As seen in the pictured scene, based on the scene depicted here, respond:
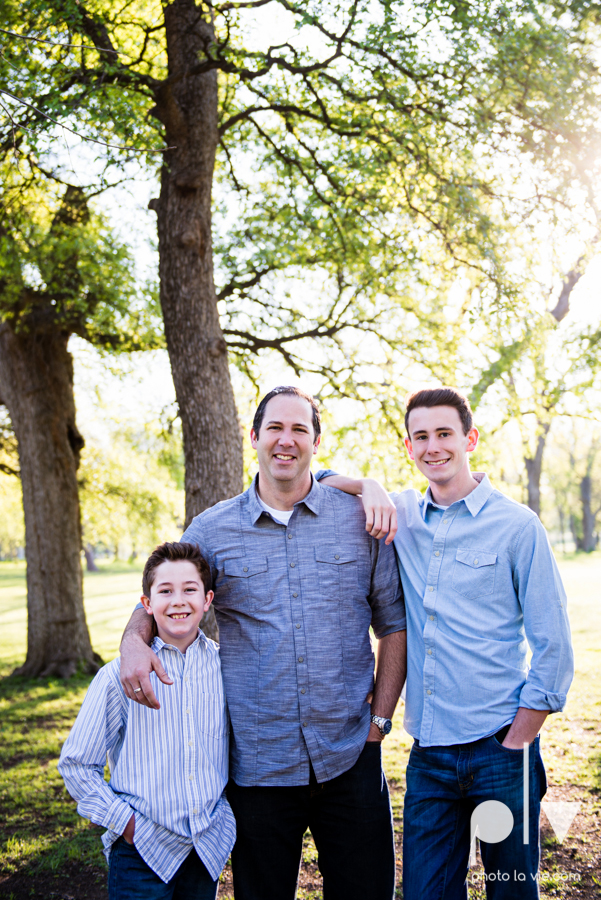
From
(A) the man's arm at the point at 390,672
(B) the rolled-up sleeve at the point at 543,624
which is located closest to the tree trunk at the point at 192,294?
(A) the man's arm at the point at 390,672

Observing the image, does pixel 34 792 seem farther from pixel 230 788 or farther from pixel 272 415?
pixel 272 415

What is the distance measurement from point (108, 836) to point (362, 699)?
1070 mm

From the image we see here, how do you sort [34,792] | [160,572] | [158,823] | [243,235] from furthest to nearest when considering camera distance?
[243,235] → [34,792] → [160,572] → [158,823]

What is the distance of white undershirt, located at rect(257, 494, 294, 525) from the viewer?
117 inches

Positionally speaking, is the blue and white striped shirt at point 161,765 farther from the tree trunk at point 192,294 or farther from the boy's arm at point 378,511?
the tree trunk at point 192,294

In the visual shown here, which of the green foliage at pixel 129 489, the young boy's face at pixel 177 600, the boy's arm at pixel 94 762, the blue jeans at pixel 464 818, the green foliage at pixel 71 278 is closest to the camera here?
the boy's arm at pixel 94 762

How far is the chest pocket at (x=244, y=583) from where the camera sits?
2.87 meters

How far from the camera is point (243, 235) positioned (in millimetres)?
10000

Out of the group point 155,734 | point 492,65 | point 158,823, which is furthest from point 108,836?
point 492,65

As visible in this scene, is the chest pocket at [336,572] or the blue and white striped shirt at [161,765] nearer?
the blue and white striped shirt at [161,765]

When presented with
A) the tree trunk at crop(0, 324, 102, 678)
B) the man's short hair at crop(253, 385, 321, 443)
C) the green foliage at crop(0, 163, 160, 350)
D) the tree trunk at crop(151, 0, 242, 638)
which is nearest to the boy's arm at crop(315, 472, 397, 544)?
the man's short hair at crop(253, 385, 321, 443)

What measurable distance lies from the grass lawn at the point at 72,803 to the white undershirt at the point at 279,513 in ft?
8.82

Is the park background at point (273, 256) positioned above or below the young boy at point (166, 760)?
above

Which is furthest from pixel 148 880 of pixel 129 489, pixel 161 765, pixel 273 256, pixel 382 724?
pixel 129 489
